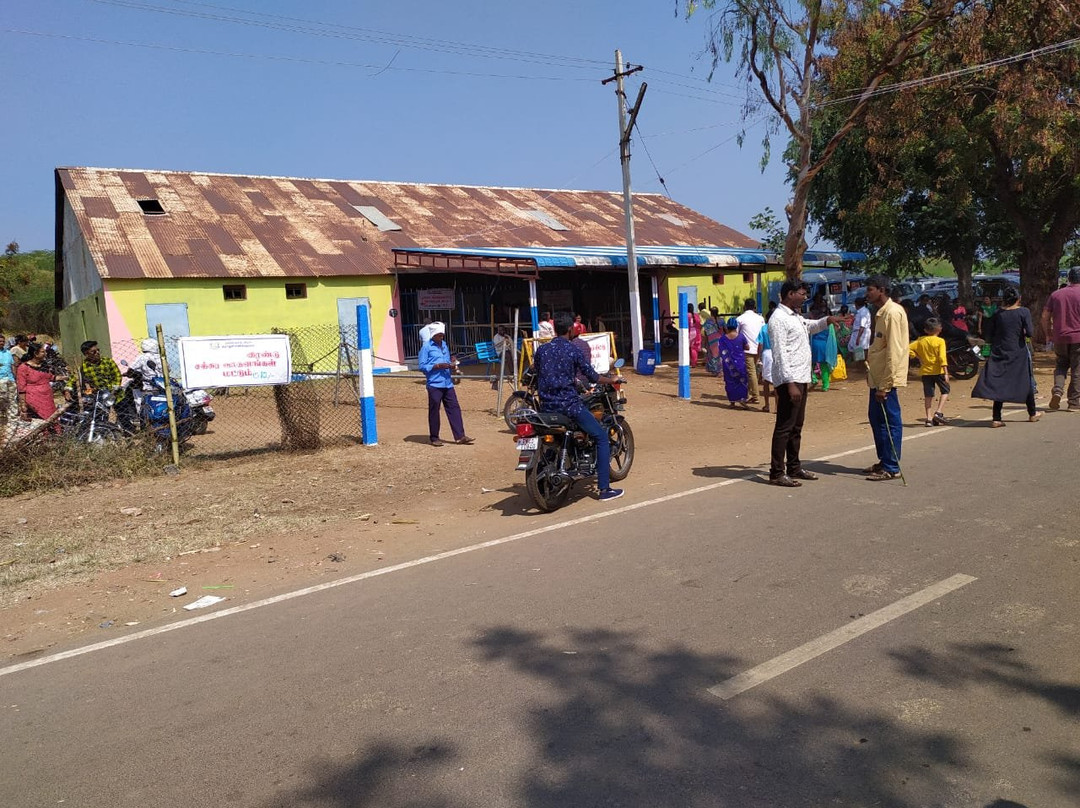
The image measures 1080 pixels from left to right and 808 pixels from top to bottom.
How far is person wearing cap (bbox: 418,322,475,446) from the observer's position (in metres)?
10.4

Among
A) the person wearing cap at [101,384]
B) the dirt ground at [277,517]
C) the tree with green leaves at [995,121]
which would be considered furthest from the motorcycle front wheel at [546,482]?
the tree with green leaves at [995,121]

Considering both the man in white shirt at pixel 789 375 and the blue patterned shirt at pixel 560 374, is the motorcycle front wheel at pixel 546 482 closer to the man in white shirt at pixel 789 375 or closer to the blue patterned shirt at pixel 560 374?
the blue patterned shirt at pixel 560 374

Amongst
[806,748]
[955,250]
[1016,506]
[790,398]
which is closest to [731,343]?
[790,398]

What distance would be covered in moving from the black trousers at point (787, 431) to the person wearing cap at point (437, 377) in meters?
4.38

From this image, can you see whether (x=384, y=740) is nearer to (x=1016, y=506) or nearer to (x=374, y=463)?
(x=1016, y=506)

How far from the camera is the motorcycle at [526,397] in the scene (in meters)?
7.71

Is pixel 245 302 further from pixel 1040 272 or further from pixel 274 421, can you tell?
pixel 1040 272

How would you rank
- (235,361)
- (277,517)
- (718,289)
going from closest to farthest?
1. (277,517)
2. (235,361)
3. (718,289)

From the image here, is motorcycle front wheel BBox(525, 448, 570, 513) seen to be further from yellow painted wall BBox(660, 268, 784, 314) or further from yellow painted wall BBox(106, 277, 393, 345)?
yellow painted wall BBox(660, 268, 784, 314)

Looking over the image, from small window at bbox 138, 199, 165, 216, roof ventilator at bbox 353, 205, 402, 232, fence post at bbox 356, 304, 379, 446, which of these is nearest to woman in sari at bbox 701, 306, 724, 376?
fence post at bbox 356, 304, 379, 446

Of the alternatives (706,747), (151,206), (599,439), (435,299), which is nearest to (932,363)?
(599,439)

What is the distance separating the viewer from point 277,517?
7.67m

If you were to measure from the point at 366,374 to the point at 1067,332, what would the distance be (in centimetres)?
873

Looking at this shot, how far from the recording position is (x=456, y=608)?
492cm
